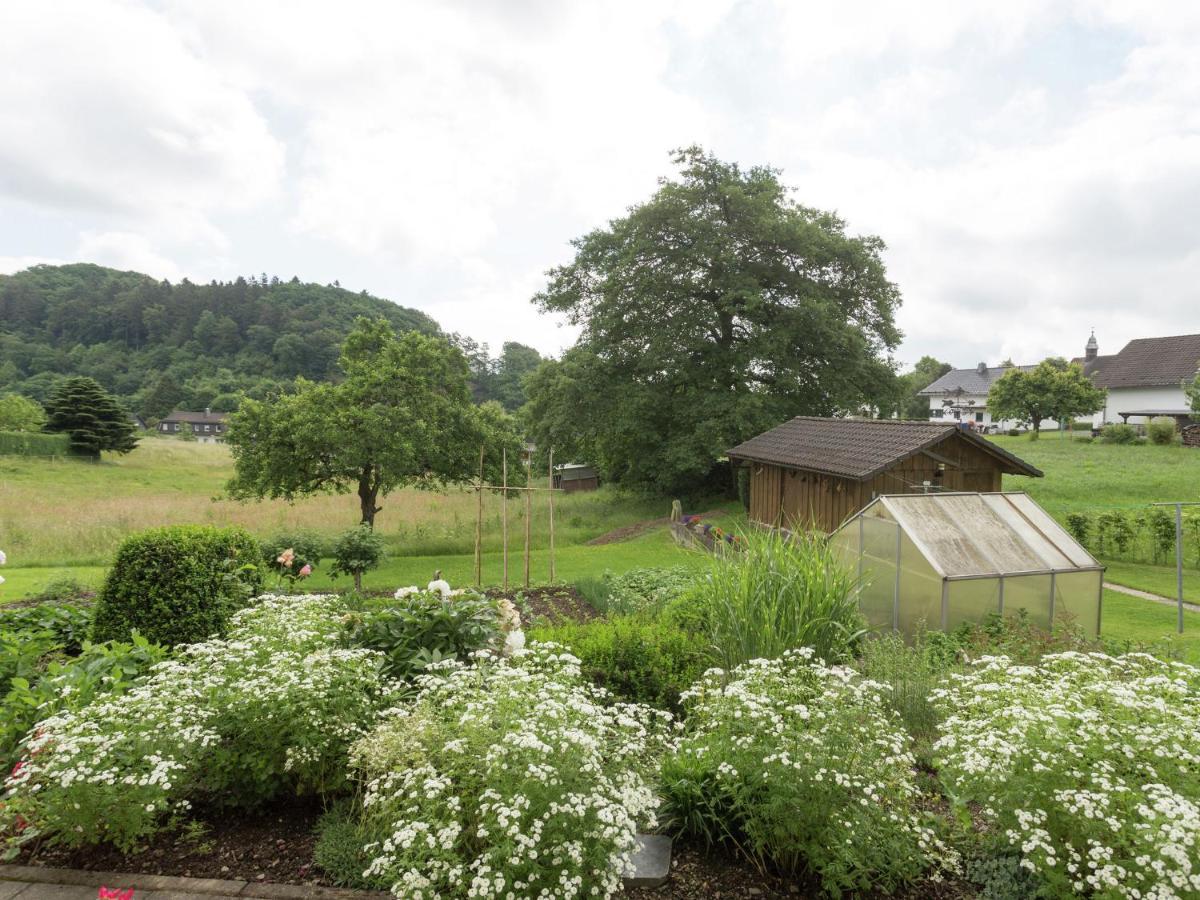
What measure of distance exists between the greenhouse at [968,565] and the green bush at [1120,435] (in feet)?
101

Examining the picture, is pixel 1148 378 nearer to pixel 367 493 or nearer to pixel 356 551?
pixel 367 493

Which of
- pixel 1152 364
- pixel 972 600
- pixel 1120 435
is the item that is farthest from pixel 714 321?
pixel 1152 364

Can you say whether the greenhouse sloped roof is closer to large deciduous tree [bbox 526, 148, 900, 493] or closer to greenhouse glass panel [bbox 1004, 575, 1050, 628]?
greenhouse glass panel [bbox 1004, 575, 1050, 628]

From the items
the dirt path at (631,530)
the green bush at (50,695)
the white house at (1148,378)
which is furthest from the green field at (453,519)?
the white house at (1148,378)

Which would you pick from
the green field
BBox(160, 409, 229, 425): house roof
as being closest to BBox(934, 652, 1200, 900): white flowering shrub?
the green field

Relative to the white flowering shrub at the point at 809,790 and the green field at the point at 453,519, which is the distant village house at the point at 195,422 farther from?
the white flowering shrub at the point at 809,790

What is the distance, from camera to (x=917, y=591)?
24.0 ft

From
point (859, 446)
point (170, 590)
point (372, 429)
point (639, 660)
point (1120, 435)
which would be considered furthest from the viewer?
point (1120, 435)

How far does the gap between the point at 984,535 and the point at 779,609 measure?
3555 millimetres

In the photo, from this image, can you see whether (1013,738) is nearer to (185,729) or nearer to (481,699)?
(481,699)

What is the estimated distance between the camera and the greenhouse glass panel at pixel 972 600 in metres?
7.02

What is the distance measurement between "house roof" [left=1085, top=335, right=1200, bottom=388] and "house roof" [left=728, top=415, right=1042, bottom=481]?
35.2 meters

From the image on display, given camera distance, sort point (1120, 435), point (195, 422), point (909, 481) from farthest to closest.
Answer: point (195, 422) → point (1120, 435) → point (909, 481)

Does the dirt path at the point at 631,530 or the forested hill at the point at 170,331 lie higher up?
the forested hill at the point at 170,331
